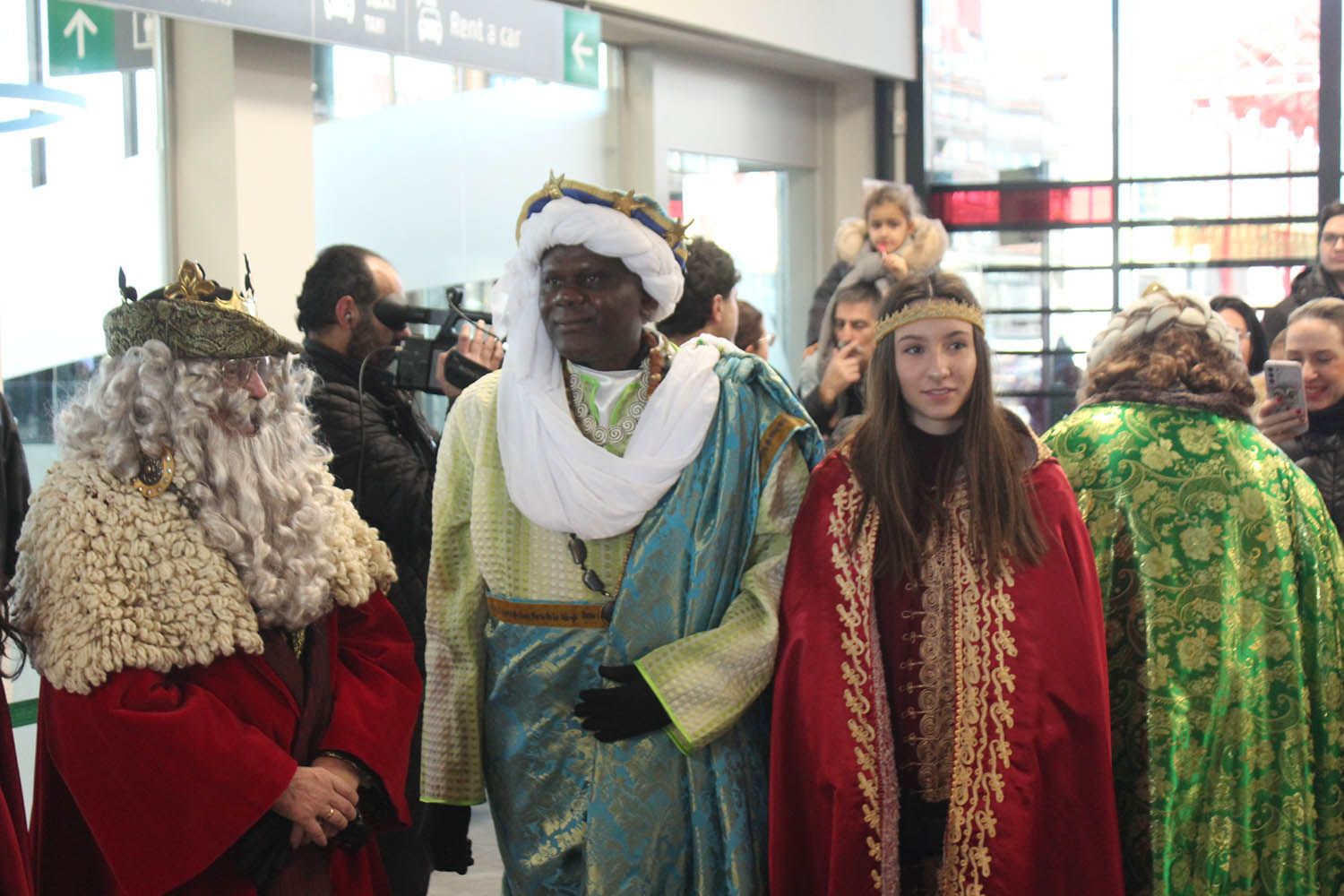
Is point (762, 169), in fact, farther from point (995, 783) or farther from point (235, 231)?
point (995, 783)

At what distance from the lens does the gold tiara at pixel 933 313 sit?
2.70 meters

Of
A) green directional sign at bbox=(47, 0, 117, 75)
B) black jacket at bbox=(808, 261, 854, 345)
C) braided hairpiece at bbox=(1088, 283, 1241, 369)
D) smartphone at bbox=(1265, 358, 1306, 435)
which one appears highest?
green directional sign at bbox=(47, 0, 117, 75)

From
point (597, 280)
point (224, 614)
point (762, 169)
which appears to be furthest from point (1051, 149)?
point (224, 614)

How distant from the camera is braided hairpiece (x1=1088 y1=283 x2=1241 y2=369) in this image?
3092mm

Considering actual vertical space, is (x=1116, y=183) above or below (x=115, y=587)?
above

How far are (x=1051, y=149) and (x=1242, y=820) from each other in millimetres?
5655

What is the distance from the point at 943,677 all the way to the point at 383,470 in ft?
4.43

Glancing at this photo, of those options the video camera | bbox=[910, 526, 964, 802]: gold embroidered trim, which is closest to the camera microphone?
the video camera

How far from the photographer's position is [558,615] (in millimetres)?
2590

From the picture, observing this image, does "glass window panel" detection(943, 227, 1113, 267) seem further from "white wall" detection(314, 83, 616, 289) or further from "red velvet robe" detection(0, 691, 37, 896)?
"red velvet robe" detection(0, 691, 37, 896)

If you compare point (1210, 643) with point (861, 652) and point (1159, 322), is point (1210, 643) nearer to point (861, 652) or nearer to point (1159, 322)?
point (1159, 322)

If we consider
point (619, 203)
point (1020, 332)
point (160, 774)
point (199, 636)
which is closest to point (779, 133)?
point (1020, 332)

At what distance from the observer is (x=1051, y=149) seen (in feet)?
26.7

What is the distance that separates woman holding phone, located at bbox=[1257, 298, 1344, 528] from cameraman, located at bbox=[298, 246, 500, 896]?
1762 millimetres
